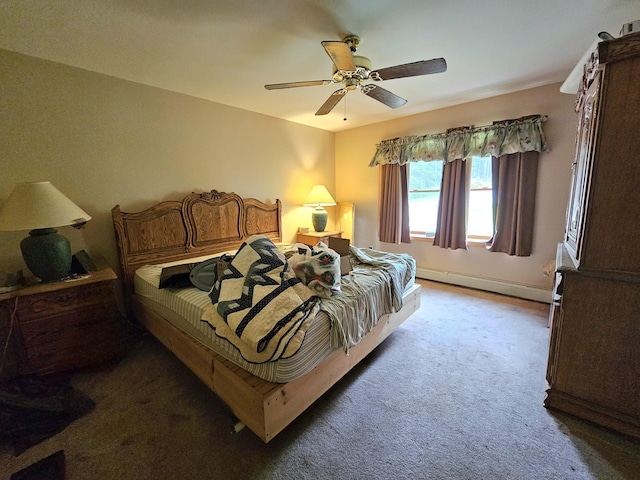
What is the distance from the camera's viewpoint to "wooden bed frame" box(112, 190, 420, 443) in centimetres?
135

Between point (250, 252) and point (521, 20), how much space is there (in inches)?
→ 93.3

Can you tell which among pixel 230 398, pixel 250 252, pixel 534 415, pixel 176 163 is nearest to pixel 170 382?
pixel 230 398

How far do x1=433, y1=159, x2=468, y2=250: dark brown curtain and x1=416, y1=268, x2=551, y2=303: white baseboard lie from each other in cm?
47

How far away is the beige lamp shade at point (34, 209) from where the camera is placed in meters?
1.74

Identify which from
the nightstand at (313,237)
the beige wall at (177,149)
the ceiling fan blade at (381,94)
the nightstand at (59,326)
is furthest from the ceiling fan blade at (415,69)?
the nightstand at (59,326)

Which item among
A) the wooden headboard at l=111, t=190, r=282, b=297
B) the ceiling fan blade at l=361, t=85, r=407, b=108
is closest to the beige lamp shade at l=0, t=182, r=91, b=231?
the wooden headboard at l=111, t=190, r=282, b=297

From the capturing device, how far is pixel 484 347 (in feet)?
7.48

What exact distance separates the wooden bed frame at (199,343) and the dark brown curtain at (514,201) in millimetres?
1493

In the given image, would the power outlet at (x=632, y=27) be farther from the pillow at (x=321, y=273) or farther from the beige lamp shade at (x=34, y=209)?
the beige lamp shade at (x=34, y=209)

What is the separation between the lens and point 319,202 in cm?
404

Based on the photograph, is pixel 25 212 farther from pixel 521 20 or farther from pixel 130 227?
pixel 521 20

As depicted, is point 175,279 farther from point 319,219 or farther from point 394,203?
point 394,203

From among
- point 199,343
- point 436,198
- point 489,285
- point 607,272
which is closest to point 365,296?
point 199,343

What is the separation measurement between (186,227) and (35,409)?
1791mm
